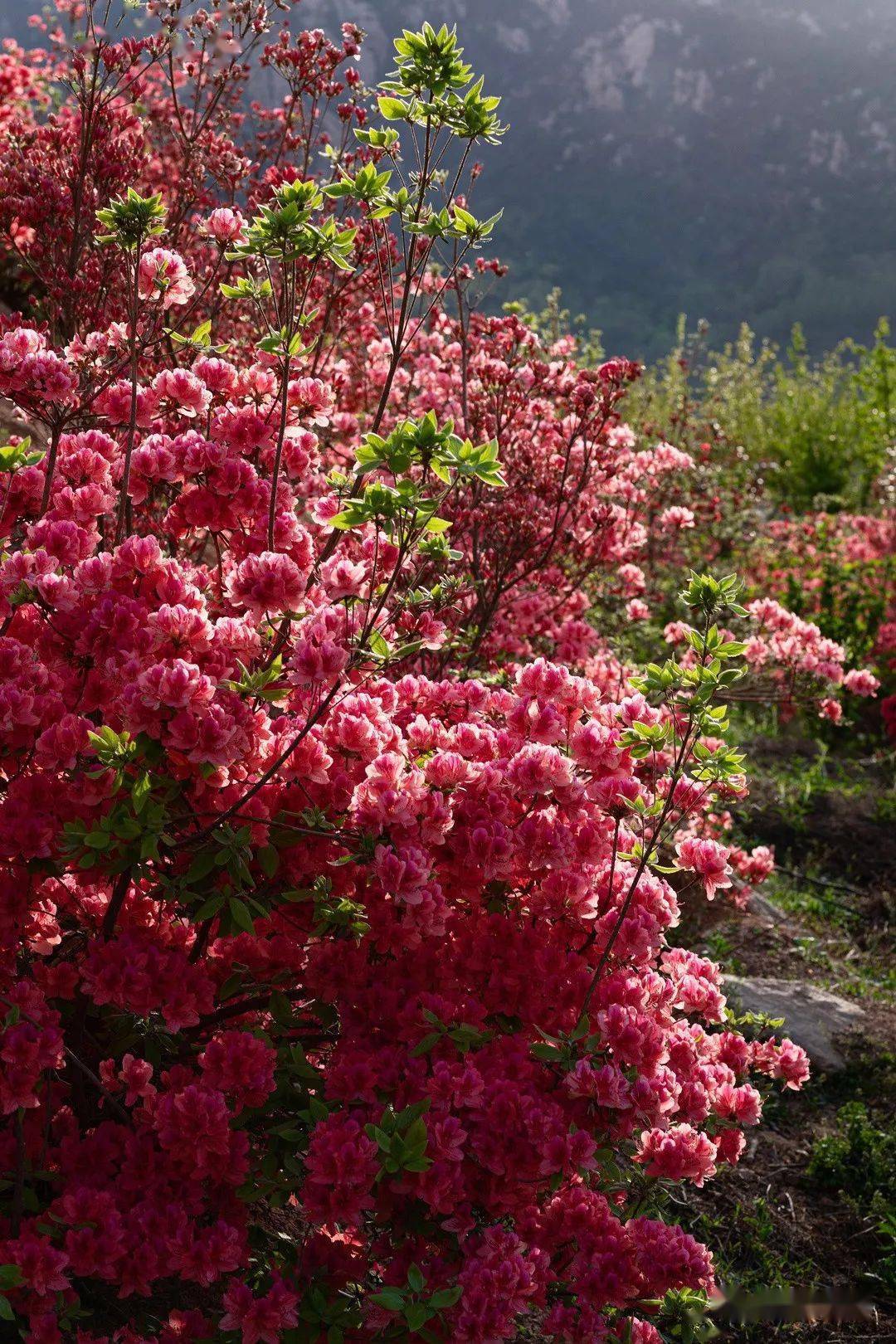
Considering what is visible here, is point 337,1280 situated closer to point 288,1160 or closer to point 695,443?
point 288,1160

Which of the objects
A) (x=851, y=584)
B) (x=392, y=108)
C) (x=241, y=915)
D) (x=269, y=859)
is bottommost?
(x=241, y=915)

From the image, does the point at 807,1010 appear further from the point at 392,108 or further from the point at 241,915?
the point at 392,108

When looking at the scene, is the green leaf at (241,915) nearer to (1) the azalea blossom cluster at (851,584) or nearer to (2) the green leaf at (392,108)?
(2) the green leaf at (392,108)

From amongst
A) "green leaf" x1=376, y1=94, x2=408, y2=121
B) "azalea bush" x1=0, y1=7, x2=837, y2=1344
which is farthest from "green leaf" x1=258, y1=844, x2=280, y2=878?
"green leaf" x1=376, y1=94, x2=408, y2=121

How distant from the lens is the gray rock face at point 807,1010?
13.3ft

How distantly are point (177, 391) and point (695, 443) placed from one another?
30.1 feet

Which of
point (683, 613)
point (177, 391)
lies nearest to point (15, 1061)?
point (177, 391)

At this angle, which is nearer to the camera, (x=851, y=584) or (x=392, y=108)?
(x=392, y=108)

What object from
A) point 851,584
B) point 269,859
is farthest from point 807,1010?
point 851,584

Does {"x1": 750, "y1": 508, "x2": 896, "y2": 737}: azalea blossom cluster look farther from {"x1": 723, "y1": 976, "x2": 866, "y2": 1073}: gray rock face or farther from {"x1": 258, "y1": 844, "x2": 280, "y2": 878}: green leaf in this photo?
{"x1": 258, "y1": 844, "x2": 280, "y2": 878}: green leaf

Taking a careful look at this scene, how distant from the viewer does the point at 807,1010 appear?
168 inches

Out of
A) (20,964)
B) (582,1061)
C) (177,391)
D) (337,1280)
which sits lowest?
(337,1280)

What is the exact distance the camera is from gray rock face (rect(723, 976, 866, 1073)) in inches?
159

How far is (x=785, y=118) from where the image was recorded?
4969 cm
